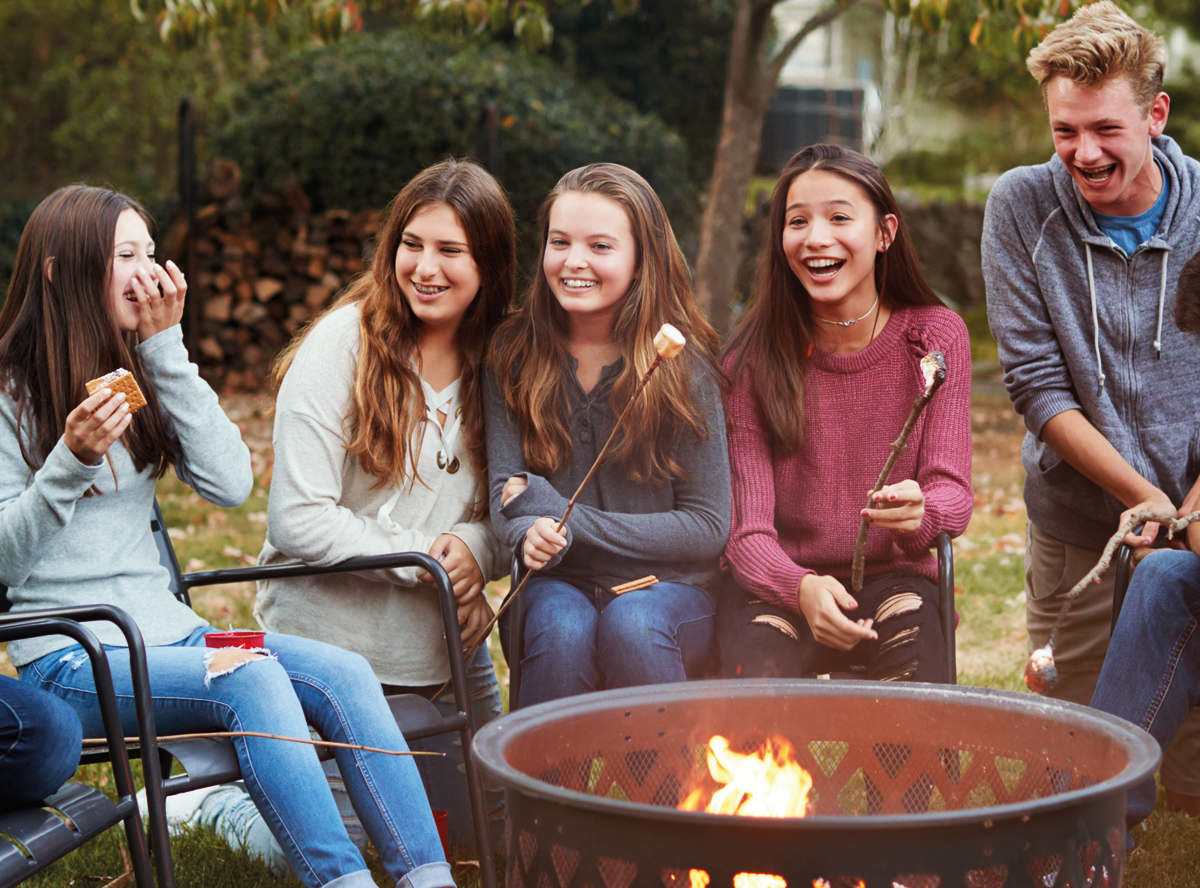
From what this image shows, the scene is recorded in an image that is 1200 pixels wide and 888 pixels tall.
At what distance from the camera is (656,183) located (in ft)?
28.9

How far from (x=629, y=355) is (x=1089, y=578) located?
1.00m

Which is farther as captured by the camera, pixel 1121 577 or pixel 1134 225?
pixel 1134 225

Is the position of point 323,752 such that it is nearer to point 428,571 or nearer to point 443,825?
point 428,571

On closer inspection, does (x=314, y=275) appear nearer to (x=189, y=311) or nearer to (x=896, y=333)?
(x=189, y=311)

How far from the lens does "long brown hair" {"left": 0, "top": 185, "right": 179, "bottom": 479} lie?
105 inches

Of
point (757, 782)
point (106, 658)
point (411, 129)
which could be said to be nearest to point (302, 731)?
point (106, 658)

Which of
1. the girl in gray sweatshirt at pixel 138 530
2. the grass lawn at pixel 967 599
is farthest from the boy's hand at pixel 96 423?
the grass lawn at pixel 967 599

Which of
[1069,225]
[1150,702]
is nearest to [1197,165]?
[1069,225]

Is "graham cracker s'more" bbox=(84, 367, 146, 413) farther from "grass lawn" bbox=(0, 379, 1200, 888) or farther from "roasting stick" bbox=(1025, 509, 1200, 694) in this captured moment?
"roasting stick" bbox=(1025, 509, 1200, 694)

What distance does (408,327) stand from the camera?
3.07 meters

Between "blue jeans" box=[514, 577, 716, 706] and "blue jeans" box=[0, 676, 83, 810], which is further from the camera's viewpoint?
"blue jeans" box=[514, 577, 716, 706]

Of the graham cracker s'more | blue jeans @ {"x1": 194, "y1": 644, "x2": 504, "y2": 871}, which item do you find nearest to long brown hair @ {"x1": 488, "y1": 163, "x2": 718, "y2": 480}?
blue jeans @ {"x1": 194, "y1": 644, "x2": 504, "y2": 871}

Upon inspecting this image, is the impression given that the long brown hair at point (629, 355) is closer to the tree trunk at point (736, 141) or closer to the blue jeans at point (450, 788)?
the blue jeans at point (450, 788)

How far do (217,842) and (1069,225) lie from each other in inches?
84.3
